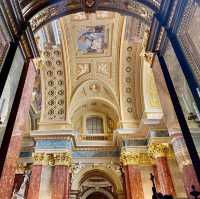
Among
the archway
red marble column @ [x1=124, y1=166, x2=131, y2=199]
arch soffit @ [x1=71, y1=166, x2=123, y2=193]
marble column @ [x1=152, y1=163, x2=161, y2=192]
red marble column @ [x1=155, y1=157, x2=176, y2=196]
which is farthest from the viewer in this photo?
the archway

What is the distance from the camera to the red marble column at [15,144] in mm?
3631

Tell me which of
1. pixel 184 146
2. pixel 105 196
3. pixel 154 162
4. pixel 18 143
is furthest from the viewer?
pixel 105 196

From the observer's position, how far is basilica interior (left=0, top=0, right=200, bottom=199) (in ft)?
13.1

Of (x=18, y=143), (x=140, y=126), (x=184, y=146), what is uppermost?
(x=140, y=126)

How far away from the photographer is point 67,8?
5531 millimetres

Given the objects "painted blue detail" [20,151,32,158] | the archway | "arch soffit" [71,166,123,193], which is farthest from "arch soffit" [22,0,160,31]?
the archway

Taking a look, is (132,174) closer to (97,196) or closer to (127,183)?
(127,183)

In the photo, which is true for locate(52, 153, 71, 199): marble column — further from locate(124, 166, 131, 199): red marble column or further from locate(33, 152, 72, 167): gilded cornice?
locate(124, 166, 131, 199): red marble column

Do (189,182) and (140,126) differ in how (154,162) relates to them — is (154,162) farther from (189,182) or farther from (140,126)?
(189,182)

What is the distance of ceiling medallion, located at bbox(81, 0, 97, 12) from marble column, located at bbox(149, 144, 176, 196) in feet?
20.6

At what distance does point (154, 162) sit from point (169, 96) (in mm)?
6090

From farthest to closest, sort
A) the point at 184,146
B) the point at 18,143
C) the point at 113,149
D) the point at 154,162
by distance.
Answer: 1. the point at 113,149
2. the point at 154,162
3. the point at 18,143
4. the point at 184,146

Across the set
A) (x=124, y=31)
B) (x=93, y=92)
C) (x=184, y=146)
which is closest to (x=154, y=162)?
(x=93, y=92)

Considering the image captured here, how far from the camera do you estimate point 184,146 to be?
153 inches
